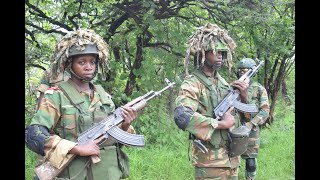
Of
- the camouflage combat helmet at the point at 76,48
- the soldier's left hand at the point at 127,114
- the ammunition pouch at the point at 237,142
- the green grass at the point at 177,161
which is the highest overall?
the camouflage combat helmet at the point at 76,48

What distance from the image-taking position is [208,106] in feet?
12.8

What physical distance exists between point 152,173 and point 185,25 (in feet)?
9.42

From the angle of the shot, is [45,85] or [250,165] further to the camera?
[250,165]

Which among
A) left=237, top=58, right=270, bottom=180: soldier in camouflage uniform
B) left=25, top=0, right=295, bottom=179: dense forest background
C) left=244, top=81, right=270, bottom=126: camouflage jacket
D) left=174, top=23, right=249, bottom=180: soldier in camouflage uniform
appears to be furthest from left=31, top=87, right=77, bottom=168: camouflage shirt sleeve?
left=25, top=0, right=295, bottom=179: dense forest background

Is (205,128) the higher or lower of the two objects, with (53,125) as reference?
lower

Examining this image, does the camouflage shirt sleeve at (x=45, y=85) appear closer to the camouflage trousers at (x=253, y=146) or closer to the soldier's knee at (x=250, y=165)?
the camouflage trousers at (x=253, y=146)

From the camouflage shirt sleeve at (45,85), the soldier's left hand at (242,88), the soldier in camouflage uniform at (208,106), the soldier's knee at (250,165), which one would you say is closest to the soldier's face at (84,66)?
the soldier in camouflage uniform at (208,106)

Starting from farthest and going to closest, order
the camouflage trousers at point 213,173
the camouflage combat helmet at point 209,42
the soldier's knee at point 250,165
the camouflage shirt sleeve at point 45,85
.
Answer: the soldier's knee at point 250,165 → the camouflage shirt sleeve at point 45,85 → the camouflage combat helmet at point 209,42 → the camouflage trousers at point 213,173

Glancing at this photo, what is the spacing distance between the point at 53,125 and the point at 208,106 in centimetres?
145

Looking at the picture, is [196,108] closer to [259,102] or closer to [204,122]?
[204,122]

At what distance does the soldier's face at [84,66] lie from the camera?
3141 millimetres

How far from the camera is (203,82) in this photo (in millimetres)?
3926

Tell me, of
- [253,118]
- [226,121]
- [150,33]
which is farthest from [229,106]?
[150,33]
